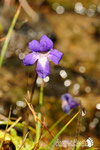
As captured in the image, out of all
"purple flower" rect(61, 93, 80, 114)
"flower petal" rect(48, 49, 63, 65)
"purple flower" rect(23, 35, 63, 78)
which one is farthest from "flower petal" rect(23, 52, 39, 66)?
"purple flower" rect(61, 93, 80, 114)

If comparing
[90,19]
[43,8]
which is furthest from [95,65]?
[43,8]

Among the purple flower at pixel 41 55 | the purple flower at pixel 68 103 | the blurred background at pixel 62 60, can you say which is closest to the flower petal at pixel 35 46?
the purple flower at pixel 41 55

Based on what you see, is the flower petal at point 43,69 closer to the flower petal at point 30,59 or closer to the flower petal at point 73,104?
the flower petal at point 30,59

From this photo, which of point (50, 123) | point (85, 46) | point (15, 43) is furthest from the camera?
point (85, 46)

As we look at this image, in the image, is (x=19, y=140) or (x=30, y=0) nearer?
(x=19, y=140)

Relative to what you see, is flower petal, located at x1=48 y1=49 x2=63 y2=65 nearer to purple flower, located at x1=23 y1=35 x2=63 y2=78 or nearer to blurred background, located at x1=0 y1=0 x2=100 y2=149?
purple flower, located at x1=23 y1=35 x2=63 y2=78

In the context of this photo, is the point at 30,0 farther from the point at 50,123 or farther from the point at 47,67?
the point at 47,67
